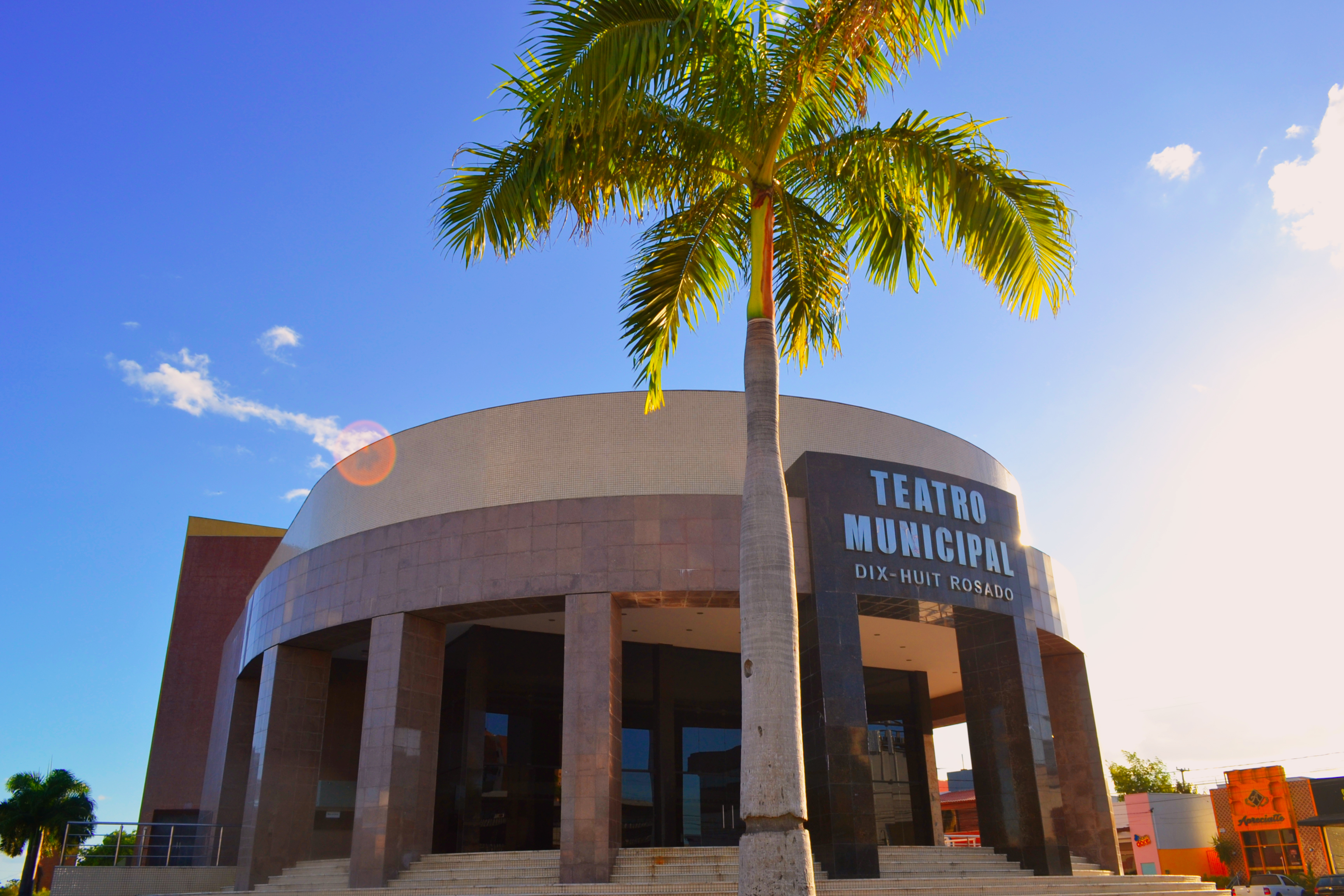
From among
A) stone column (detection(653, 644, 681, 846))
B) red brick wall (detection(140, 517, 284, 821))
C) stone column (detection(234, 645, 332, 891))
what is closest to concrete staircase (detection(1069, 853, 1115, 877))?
stone column (detection(653, 644, 681, 846))

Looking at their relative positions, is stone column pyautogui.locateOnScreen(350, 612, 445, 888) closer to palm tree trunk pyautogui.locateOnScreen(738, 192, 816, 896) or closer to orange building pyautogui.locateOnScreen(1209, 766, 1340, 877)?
palm tree trunk pyautogui.locateOnScreen(738, 192, 816, 896)

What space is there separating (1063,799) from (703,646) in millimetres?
10584

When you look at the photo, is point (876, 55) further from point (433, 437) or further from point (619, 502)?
point (433, 437)

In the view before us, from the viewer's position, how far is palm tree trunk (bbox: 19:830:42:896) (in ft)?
138

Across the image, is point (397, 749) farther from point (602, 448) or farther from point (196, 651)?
point (196, 651)

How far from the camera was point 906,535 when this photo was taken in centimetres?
2145

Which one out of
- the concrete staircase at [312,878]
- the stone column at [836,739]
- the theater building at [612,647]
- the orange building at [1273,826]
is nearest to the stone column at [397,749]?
the theater building at [612,647]

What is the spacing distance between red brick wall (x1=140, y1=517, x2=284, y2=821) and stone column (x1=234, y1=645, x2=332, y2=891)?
15286 millimetres

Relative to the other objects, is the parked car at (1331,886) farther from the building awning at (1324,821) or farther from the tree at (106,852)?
the tree at (106,852)

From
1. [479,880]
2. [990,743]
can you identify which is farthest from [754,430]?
[990,743]

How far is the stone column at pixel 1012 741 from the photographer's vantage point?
20688 mm

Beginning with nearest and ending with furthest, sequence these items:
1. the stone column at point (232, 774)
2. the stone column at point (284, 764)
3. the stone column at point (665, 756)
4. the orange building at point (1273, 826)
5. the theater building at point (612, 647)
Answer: the theater building at point (612, 647) < the stone column at point (284, 764) < the stone column at point (665, 756) < the stone column at point (232, 774) < the orange building at point (1273, 826)

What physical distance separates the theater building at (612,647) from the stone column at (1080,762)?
0.22 feet

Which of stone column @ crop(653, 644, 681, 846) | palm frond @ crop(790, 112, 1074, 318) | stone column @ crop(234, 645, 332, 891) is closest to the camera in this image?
palm frond @ crop(790, 112, 1074, 318)
